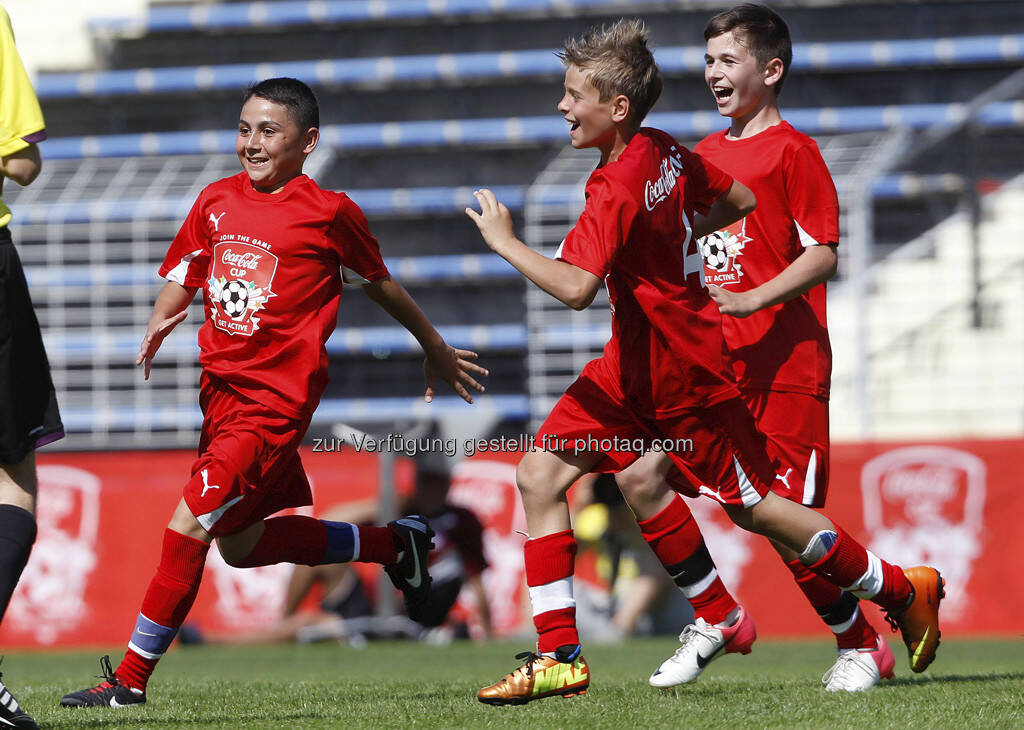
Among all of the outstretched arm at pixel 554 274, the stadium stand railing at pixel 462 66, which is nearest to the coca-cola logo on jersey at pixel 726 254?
the outstretched arm at pixel 554 274

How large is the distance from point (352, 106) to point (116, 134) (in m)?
3.20

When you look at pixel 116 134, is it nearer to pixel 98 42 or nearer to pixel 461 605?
pixel 98 42

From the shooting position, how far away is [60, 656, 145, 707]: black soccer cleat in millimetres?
3656

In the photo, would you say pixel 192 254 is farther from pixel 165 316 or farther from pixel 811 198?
pixel 811 198

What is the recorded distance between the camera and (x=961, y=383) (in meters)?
12.4

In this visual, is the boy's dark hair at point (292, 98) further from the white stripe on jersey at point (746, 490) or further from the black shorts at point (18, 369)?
the white stripe on jersey at point (746, 490)

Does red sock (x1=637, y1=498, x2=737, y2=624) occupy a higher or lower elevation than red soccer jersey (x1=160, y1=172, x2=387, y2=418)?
lower

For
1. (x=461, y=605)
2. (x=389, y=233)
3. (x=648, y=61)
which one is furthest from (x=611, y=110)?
(x=389, y=233)

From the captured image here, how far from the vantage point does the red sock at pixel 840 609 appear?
13.4 ft

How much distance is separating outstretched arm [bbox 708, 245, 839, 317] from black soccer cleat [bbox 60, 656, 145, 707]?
1.96 m

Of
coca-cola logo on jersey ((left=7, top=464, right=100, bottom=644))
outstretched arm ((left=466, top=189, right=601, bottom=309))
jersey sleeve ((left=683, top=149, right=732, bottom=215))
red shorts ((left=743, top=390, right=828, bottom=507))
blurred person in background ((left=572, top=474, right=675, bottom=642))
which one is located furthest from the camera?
coca-cola logo on jersey ((left=7, top=464, right=100, bottom=644))

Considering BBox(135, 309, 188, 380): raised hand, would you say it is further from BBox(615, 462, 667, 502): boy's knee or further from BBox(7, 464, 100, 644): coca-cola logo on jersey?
BBox(7, 464, 100, 644): coca-cola logo on jersey

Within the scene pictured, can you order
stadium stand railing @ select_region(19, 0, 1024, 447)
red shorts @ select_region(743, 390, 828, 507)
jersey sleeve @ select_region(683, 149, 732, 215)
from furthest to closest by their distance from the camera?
stadium stand railing @ select_region(19, 0, 1024, 447)
red shorts @ select_region(743, 390, 828, 507)
jersey sleeve @ select_region(683, 149, 732, 215)

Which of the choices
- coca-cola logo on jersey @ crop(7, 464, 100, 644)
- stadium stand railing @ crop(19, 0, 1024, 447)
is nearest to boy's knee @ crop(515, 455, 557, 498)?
coca-cola logo on jersey @ crop(7, 464, 100, 644)
